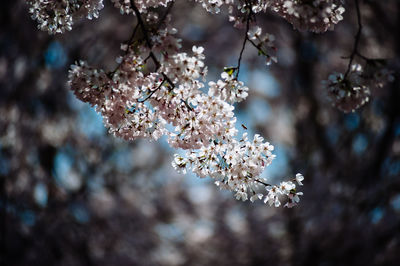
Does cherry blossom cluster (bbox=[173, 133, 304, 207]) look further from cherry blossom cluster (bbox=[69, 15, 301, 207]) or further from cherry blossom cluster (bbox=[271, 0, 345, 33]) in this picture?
cherry blossom cluster (bbox=[271, 0, 345, 33])

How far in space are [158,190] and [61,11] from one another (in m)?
9.11

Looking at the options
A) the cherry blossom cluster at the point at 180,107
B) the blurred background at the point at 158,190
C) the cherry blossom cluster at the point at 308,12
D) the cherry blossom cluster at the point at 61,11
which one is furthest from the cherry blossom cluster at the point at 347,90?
the blurred background at the point at 158,190

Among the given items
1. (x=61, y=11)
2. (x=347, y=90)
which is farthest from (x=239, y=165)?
(x=61, y=11)

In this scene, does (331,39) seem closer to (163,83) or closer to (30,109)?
(30,109)

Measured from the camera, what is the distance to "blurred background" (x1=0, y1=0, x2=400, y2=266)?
21.9 ft

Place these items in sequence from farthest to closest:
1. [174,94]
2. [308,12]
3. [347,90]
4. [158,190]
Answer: [158,190] < [347,90] < [174,94] < [308,12]

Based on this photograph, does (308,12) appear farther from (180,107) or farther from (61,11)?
(61,11)

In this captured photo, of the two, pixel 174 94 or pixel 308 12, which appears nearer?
pixel 308 12

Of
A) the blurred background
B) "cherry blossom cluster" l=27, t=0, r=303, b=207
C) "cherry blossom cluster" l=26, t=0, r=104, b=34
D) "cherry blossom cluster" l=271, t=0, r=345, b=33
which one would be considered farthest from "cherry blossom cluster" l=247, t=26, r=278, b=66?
the blurred background

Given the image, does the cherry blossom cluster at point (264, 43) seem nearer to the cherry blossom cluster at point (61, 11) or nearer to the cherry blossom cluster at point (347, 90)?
the cherry blossom cluster at point (347, 90)

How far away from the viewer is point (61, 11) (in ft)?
6.01

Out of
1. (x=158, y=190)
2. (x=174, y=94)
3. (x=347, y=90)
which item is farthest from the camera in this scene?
(x=158, y=190)

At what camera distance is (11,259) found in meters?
7.03

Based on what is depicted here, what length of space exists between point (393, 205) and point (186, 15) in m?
6.18
